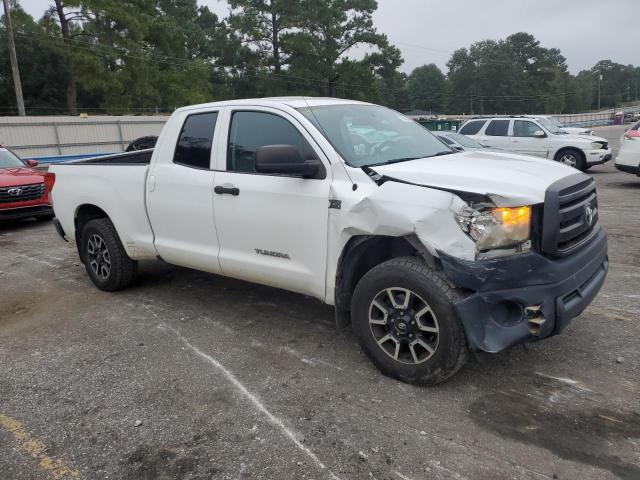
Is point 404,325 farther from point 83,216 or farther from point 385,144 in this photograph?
point 83,216

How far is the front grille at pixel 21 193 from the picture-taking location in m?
9.58

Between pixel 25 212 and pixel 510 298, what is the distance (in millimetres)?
9319

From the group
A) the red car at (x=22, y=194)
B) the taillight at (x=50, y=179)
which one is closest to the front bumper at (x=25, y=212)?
the red car at (x=22, y=194)

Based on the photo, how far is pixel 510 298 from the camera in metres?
3.10

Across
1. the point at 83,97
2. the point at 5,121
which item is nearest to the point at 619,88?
the point at 83,97

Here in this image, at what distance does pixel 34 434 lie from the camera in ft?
10.4

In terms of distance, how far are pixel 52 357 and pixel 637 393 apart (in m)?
4.12

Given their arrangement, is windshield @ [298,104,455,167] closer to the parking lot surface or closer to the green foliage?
the parking lot surface

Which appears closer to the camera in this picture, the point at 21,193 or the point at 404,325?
the point at 404,325

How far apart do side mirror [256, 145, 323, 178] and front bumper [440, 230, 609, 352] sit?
1.13m

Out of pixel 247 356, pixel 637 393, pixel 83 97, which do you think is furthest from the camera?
pixel 83 97

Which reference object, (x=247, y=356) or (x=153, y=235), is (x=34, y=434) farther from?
(x=153, y=235)

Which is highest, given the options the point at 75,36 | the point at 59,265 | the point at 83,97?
the point at 75,36

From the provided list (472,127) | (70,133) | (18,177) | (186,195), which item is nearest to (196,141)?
(186,195)
